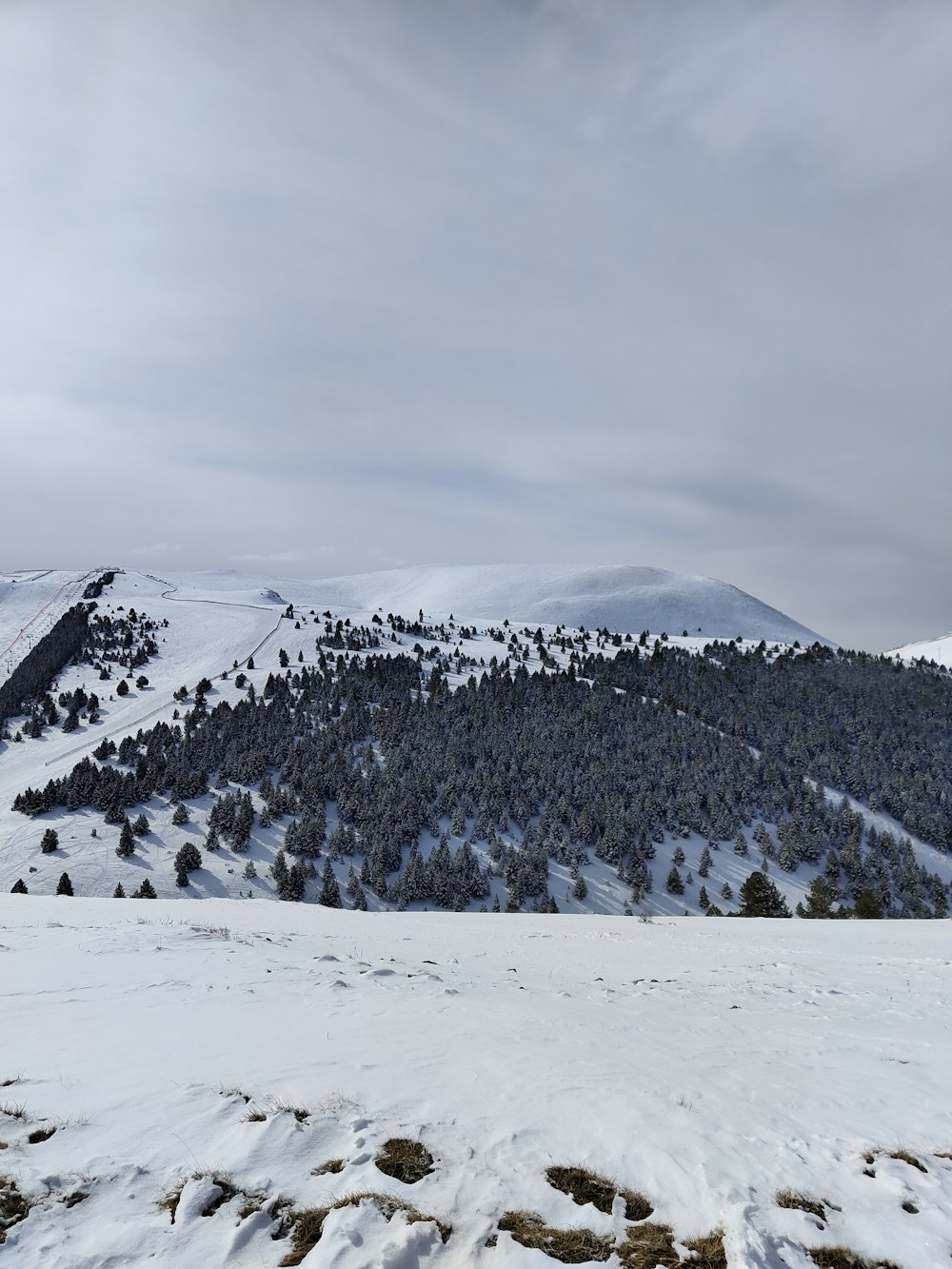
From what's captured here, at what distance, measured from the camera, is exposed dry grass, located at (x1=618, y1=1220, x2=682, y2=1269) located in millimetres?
4852

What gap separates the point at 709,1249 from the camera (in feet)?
16.2

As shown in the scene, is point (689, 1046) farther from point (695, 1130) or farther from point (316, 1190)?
point (316, 1190)

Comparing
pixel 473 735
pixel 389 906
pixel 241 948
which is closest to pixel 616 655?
pixel 473 735

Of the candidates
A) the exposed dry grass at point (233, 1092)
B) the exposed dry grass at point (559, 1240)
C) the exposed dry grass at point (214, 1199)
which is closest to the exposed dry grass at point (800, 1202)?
the exposed dry grass at point (559, 1240)

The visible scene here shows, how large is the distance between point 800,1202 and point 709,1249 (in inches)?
49.8

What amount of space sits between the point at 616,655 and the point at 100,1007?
165 m

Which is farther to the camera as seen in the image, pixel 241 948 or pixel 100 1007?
pixel 241 948

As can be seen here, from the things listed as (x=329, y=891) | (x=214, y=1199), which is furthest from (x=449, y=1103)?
(x=329, y=891)

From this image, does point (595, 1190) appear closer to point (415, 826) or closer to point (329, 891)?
point (329, 891)

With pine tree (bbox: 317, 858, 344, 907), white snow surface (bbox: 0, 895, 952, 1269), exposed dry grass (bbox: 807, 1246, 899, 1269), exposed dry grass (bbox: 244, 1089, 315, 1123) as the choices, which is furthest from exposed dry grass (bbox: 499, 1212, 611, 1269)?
pine tree (bbox: 317, 858, 344, 907)

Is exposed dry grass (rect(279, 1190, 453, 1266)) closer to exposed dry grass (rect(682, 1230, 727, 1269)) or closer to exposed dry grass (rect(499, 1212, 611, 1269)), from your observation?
exposed dry grass (rect(499, 1212, 611, 1269))

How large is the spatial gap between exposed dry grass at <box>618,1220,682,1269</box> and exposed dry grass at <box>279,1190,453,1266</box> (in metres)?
1.51

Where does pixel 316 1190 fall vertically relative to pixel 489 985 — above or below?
above

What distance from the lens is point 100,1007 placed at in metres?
10.7
